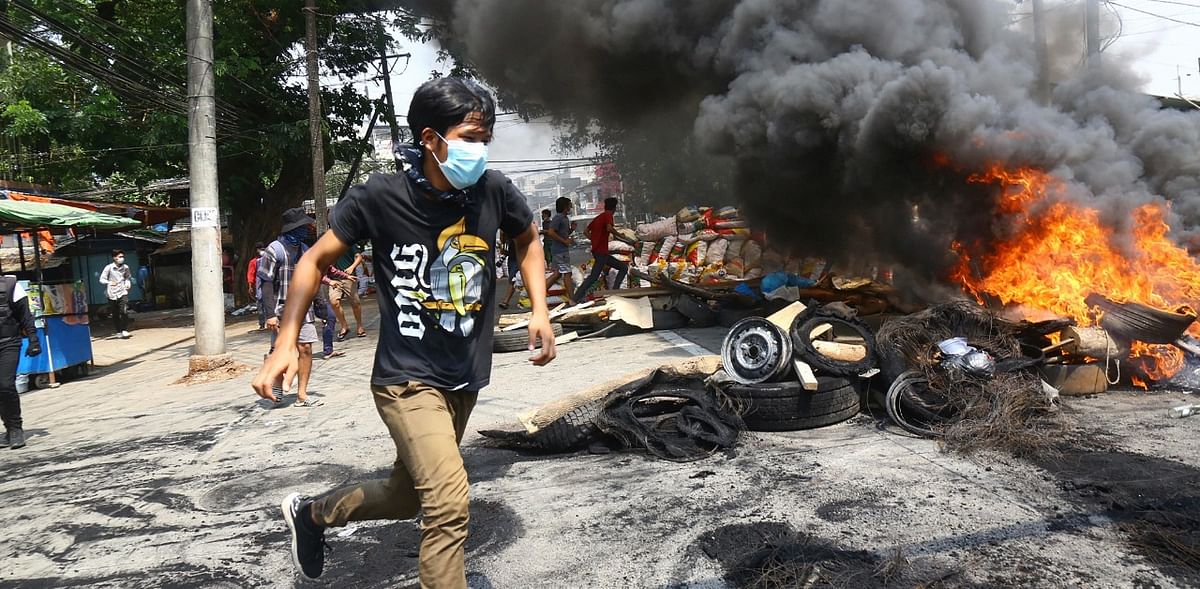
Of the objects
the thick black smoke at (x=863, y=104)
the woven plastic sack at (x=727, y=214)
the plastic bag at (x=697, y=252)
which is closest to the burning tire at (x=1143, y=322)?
the thick black smoke at (x=863, y=104)

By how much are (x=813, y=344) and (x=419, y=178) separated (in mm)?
3593

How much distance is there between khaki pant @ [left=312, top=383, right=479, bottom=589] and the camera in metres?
2.31

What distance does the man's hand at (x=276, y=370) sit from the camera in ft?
7.87

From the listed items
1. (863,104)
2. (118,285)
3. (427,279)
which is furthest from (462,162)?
(118,285)

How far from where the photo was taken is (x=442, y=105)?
8.36 ft

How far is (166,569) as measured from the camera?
11.0ft

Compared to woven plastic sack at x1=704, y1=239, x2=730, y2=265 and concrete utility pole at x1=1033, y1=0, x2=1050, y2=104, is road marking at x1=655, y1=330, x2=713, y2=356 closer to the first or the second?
concrete utility pole at x1=1033, y1=0, x2=1050, y2=104

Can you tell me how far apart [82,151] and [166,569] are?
1810 centimetres

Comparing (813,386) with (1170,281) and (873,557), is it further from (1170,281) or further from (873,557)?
(1170,281)

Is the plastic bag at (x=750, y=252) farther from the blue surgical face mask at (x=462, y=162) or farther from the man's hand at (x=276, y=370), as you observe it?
the man's hand at (x=276, y=370)

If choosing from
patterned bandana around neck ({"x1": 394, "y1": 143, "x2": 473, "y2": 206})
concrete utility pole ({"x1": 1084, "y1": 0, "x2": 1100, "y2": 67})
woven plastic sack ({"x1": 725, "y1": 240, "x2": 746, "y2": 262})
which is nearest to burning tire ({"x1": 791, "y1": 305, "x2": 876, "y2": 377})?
patterned bandana around neck ({"x1": 394, "y1": 143, "x2": 473, "y2": 206})

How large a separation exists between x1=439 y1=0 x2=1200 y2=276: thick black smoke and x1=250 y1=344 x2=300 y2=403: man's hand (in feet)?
23.6

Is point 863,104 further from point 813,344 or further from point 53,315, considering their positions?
point 53,315

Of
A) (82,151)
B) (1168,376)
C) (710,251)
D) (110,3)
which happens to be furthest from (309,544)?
(110,3)
